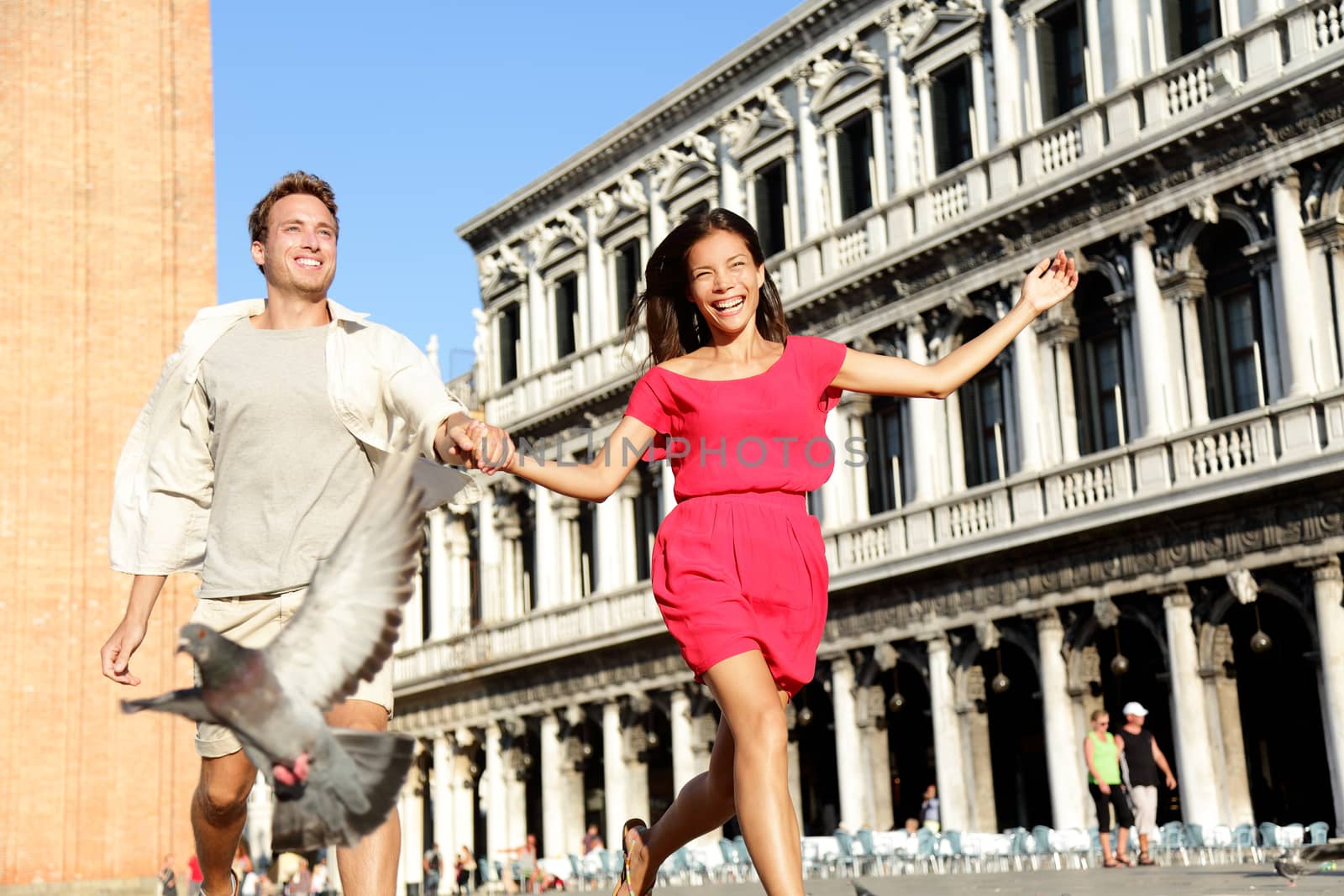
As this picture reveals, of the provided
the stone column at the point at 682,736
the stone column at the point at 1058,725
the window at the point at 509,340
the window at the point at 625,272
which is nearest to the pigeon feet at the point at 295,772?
the stone column at the point at 1058,725

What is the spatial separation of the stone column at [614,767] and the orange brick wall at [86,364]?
27.6 ft

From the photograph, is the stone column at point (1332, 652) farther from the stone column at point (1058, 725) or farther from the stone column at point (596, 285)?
the stone column at point (596, 285)

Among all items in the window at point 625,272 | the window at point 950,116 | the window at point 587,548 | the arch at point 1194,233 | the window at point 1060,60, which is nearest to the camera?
the arch at point 1194,233

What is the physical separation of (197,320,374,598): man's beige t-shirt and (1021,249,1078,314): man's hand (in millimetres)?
1822

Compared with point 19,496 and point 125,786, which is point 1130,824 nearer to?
point 125,786

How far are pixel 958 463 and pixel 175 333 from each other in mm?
9586

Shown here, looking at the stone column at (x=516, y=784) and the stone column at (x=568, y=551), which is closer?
the stone column at (x=568, y=551)

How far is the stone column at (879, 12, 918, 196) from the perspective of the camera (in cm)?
2380

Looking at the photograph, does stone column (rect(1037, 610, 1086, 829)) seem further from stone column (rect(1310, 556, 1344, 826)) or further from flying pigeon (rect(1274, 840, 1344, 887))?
flying pigeon (rect(1274, 840, 1344, 887))

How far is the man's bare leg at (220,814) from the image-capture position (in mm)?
4547

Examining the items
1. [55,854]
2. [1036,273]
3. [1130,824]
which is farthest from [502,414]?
[1036,273]

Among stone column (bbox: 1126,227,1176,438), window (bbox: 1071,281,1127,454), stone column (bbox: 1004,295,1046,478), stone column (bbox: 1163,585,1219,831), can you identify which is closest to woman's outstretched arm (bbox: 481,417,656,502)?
stone column (bbox: 1163,585,1219,831)

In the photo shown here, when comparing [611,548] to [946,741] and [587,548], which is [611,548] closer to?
[587,548]

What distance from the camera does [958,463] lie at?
2270cm
